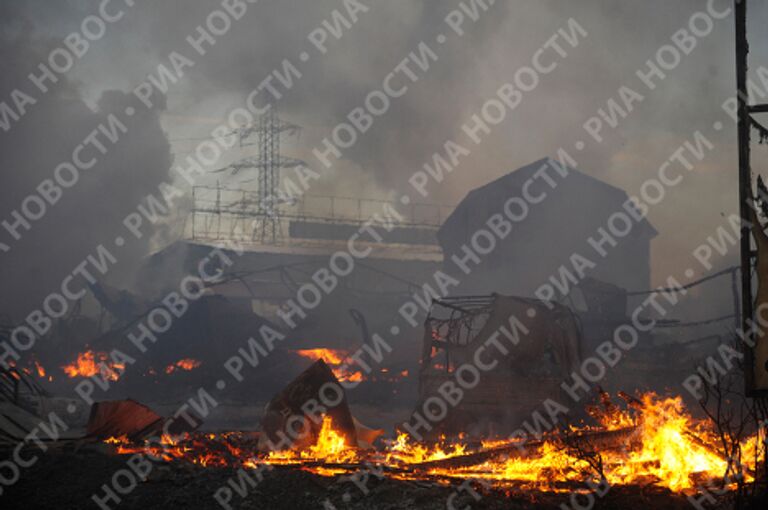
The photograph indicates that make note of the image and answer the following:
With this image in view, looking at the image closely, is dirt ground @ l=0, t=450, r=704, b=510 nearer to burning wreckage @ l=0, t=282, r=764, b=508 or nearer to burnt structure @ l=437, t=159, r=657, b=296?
burning wreckage @ l=0, t=282, r=764, b=508

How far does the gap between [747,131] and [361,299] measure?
95.1ft

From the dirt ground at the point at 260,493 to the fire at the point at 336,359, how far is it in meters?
15.1

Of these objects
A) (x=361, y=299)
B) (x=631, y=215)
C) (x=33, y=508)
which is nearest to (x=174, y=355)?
(x=361, y=299)

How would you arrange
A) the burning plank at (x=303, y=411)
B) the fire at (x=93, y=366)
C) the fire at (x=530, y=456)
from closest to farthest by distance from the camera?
the fire at (x=530, y=456) → the burning plank at (x=303, y=411) → the fire at (x=93, y=366)

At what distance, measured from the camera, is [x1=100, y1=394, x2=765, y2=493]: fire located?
7941mm

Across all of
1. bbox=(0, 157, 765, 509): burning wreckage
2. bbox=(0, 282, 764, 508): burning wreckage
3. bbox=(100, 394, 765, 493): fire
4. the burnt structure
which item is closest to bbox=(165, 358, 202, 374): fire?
bbox=(0, 157, 765, 509): burning wreckage

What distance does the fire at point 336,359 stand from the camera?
2403 cm

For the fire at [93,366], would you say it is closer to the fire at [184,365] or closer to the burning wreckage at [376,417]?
the burning wreckage at [376,417]

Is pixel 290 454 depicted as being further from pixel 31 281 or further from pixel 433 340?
pixel 31 281

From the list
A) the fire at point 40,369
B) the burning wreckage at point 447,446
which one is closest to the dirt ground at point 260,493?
the burning wreckage at point 447,446

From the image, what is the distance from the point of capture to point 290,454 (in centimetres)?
1051

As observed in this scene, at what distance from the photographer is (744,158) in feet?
20.9

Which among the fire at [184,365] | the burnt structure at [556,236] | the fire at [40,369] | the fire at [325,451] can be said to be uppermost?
the burnt structure at [556,236]

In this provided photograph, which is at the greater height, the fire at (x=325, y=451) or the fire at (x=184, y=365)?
the fire at (x=325, y=451)
